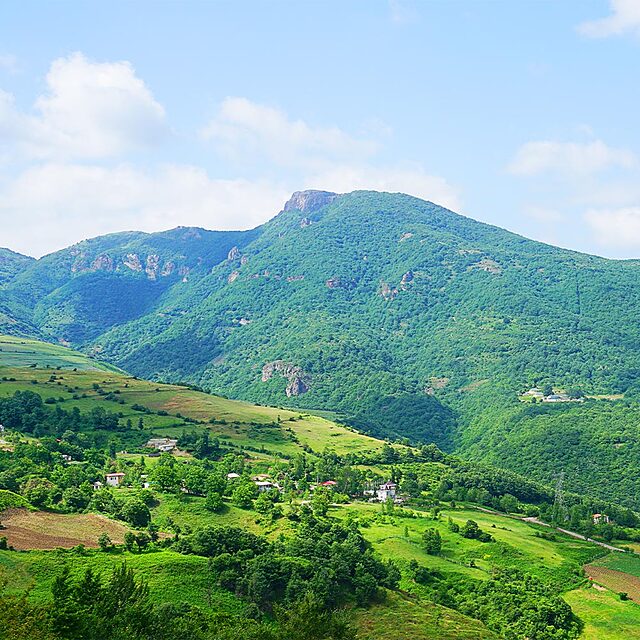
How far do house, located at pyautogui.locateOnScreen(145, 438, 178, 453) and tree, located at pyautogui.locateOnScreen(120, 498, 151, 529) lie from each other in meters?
53.3

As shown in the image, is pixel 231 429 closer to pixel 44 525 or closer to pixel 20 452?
pixel 20 452

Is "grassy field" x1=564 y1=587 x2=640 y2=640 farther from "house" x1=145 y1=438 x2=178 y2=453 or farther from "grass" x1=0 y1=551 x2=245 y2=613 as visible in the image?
"house" x1=145 y1=438 x2=178 y2=453

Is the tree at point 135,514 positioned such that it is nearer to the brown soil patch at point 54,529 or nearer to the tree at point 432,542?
the brown soil patch at point 54,529

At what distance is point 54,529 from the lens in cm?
7219

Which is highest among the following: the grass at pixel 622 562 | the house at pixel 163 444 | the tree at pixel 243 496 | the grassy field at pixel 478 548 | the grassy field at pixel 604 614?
the tree at pixel 243 496

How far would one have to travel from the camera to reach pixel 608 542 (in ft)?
377

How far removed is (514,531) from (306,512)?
35912 millimetres

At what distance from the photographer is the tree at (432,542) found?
3654 inches

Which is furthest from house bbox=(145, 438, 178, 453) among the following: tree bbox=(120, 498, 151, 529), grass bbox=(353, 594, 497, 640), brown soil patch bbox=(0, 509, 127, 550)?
grass bbox=(353, 594, 497, 640)

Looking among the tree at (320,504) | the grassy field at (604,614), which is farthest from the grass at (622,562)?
the tree at (320,504)

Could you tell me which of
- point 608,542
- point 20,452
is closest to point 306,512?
point 20,452

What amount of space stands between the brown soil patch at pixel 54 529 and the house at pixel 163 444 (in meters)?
56.3

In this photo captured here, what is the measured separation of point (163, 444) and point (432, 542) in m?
65.4

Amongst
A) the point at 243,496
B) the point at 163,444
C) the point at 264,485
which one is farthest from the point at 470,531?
the point at 163,444
